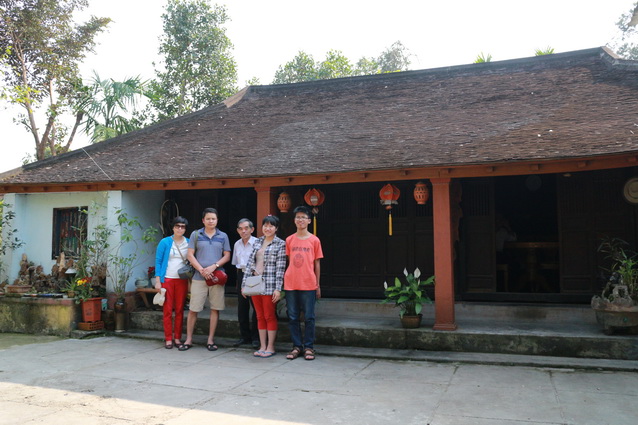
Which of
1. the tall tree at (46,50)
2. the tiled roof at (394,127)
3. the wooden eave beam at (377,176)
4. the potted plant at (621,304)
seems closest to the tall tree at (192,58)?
the tall tree at (46,50)

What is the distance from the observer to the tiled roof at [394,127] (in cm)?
684

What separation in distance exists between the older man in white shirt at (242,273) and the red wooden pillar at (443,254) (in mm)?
2488

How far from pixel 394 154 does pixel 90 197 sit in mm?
5779

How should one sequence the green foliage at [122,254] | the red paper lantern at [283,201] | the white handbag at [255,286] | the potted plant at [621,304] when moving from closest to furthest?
the potted plant at [621,304], the white handbag at [255,286], the red paper lantern at [283,201], the green foliage at [122,254]

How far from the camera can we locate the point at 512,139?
6.95m

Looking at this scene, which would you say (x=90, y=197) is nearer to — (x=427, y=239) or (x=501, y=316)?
(x=427, y=239)

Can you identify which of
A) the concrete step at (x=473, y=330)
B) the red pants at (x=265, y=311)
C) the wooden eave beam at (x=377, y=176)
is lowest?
the concrete step at (x=473, y=330)

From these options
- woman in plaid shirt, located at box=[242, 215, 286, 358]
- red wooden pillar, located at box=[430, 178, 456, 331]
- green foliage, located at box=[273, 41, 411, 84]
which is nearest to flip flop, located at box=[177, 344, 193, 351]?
woman in plaid shirt, located at box=[242, 215, 286, 358]

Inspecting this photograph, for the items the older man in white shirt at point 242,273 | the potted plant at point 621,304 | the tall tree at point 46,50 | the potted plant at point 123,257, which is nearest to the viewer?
the potted plant at point 621,304

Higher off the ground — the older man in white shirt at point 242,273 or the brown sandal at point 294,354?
the older man in white shirt at point 242,273

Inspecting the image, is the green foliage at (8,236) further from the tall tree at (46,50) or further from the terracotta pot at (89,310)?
the tall tree at (46,50)

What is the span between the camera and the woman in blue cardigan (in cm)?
691

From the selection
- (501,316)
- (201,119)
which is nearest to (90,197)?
(201,119)

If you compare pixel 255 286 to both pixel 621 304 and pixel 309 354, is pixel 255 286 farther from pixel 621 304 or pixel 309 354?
pixel 621 304
